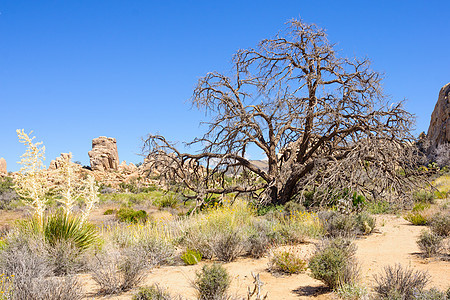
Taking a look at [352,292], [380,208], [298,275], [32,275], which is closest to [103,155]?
[380,208]

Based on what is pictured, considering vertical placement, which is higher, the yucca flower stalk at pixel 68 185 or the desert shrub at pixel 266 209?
A: the yucca flower stalk at pixel 68 185

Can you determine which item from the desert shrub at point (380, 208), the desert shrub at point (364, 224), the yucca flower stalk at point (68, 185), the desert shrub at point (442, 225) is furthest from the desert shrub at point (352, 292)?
the desert shrub at point (380, 208)

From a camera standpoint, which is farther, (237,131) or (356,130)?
(237,131)

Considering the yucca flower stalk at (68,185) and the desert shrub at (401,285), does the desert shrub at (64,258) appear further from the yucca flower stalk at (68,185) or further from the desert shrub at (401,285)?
the desert shrub at (401,285)

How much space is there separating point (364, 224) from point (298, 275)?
15.9 feet

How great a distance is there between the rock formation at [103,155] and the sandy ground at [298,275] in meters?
57.8

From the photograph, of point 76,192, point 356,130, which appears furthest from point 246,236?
point 356,130

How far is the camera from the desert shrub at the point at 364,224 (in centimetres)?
1069

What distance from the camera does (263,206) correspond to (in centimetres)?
1476

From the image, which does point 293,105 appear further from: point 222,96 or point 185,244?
point 185,244

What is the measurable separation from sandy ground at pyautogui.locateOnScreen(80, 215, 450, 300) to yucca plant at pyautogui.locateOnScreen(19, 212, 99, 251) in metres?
0.75

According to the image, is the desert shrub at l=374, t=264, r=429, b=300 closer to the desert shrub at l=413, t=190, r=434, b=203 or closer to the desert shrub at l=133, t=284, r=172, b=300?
the desert shrub at l=133, t=284, r=172, b=300

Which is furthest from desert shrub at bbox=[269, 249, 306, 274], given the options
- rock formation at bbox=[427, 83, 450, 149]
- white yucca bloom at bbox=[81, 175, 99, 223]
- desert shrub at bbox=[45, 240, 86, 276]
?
rock formation at bbox=[427, 83, 450, 149]

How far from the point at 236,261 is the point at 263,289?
204cm
